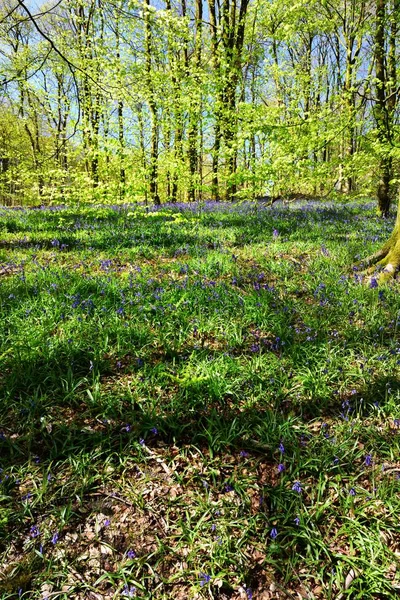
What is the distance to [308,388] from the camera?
3119mm

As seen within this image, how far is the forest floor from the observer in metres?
1.89

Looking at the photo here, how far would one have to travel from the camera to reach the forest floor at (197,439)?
6.20 ft

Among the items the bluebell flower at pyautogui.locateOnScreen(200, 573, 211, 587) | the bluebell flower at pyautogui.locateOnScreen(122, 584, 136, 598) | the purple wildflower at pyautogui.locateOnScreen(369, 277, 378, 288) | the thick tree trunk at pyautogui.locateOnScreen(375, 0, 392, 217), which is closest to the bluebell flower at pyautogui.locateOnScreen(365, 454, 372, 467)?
the bluebell flower at pyautogui.locateOnScreen(200, 573, 211, 587)

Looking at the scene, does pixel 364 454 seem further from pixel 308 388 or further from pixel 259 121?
pixel 259 121

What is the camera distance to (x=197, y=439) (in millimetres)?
2703

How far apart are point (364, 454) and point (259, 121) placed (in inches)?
223

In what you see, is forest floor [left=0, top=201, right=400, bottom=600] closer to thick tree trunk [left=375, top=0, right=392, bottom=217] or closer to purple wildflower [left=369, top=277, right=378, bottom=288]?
purple wildflower [left=369, top=277, right=378, bottom=288]

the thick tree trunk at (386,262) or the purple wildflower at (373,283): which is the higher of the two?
the thick tree trunk at (386,262)

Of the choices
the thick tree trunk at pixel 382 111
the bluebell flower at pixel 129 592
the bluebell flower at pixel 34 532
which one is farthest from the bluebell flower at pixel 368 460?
the thick tree trunk at pixel 382 111

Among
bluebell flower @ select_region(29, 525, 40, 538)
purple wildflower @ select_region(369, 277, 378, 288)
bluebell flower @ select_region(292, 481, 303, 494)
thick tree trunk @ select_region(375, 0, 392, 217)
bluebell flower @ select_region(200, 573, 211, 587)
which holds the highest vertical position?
thick tree trunk @ select_region(375, 0, 392, 217)

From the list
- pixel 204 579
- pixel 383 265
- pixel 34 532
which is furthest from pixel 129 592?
pixel 383 265

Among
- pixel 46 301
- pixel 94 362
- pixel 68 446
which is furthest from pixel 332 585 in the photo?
pixel 46 301

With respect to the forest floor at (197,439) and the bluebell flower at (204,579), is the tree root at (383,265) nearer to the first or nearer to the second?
the forest floor at (197,439)

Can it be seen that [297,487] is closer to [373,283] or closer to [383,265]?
[373,283]
